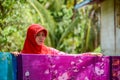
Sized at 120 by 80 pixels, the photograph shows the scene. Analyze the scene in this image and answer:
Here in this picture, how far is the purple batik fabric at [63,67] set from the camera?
5.14 metres

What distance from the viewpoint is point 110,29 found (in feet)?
34.1

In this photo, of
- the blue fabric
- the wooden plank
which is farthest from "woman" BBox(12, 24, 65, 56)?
the wooden plank

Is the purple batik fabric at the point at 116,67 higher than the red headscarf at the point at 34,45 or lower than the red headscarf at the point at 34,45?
lower

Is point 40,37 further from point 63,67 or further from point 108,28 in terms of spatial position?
point 108,28

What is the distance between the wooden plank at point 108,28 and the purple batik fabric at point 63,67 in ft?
14.5

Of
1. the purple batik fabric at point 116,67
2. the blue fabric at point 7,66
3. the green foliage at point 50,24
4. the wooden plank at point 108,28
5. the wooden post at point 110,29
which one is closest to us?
the blue fabric at point 7,66

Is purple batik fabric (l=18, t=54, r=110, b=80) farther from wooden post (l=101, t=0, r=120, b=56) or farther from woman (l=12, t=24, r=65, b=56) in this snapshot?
wooden post (l=101, t=0, r=120, b=56)

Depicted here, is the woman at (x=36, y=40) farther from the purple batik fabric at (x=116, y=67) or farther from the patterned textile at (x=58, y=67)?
the purple batik fabric at (x=116, y=67)

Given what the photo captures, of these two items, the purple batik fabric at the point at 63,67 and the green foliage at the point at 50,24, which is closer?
the purple batik fabric at the point at 63,67

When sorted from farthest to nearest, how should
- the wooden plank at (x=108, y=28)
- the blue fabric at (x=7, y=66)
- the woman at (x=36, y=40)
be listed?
the wooden plank at (x=108, y=28) < the woman at (x=36, y=40) < the blue fabric at (x=7, y=66)

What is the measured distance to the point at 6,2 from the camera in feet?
31.5

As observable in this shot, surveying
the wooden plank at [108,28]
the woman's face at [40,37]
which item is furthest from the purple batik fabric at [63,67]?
the wooden plank at [108,28]

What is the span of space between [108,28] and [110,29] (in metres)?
0.17

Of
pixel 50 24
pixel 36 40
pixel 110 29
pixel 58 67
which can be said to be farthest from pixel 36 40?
pixel 50 24
